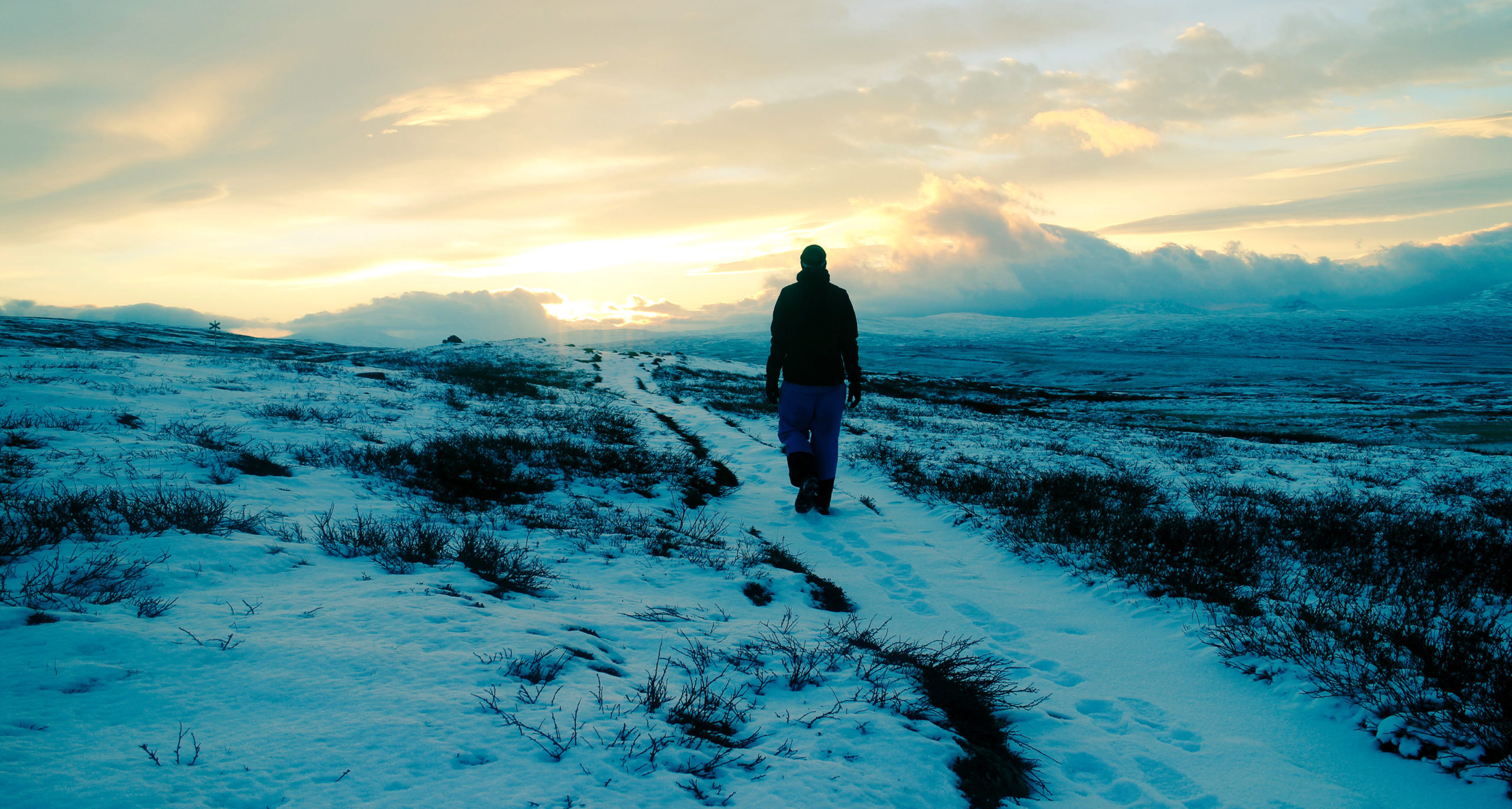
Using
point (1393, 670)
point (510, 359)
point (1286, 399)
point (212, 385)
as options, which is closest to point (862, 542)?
point (1393, 670)

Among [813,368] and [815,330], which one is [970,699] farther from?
[815,330]

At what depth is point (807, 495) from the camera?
8.50 metres

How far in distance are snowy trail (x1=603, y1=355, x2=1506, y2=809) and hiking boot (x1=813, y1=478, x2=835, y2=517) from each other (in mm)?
278

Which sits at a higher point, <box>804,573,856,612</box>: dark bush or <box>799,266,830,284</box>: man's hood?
<box>799,266,830,284</box>: man's hood

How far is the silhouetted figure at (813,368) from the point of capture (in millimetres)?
8000

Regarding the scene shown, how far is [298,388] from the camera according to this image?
1759 centimetres

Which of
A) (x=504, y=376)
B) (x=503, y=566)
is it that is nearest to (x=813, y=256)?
(x=503, y=566)

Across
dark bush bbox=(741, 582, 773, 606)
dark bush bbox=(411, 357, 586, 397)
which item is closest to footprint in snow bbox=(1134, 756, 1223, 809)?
dark bush bbox=(741, 582, 773, 606)

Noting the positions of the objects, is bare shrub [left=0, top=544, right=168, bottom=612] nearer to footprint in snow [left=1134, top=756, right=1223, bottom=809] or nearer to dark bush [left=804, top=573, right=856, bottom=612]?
dark bush [left=804, top=573, right=856, bottom=612]

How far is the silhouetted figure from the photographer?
26.2 ft

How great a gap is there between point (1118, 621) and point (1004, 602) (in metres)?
0.89

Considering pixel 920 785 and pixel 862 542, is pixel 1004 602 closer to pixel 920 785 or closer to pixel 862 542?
pixel 862 542

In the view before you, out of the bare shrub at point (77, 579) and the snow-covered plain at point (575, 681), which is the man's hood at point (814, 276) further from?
the bare shrub at point (77, 579)

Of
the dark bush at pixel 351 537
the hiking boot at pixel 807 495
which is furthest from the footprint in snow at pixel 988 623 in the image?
the dark bush at pixel 351 537
